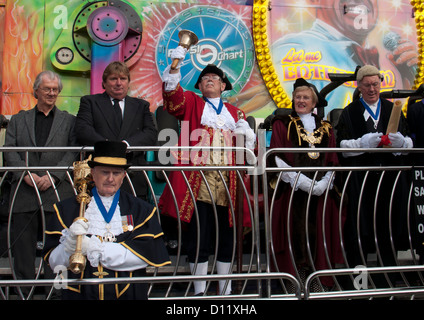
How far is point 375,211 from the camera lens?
399 cm

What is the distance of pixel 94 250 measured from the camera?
2.74m

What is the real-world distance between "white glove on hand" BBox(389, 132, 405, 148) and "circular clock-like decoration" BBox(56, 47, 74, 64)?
3.81 m

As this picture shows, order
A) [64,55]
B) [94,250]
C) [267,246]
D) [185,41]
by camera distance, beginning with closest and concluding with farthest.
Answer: [94,250]
[267,246]
[185,41]
[64,55]

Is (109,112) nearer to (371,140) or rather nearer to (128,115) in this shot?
(128,115)

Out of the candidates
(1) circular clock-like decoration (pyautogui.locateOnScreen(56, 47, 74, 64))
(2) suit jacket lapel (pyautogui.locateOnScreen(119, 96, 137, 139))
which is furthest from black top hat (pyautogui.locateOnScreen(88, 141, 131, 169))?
(1) circular clock-like decoration (pyautogui.locateOnScreen(56, 47, 74, 64))

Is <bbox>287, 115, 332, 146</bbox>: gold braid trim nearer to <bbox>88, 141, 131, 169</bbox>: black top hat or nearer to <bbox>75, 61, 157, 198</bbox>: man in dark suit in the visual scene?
<bbox>75, 61, 157, 198</bbox>: man in dark suit

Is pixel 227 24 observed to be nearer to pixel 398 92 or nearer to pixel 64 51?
pixel 64 51

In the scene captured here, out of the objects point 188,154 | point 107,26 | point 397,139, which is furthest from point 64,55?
point 397,139

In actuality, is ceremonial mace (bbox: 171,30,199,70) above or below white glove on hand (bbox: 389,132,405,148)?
above

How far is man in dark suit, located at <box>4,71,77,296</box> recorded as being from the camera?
402 cm

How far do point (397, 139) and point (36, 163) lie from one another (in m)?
2.92

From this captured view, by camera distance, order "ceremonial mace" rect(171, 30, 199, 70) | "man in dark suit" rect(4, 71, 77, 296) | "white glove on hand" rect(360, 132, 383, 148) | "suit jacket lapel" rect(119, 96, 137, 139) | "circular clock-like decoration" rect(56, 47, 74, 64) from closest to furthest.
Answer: "man in dark suit" rect(4, 71, 77, 296), "ceremonial mace" rect(171, 30, 199, 70), "white glove on hand" rect(360, 132, 383, 148), "suit jacket lapel" rect(119, 96, 137, 139), "circular clock-like decoration" rect(56, 47, 74, 64)

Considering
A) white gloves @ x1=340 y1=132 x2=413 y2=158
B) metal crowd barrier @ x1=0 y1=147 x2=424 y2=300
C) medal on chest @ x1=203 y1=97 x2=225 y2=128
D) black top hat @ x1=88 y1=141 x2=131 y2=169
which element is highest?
medal on chest @ x1=203 y1=97 x2=225 y2=128
